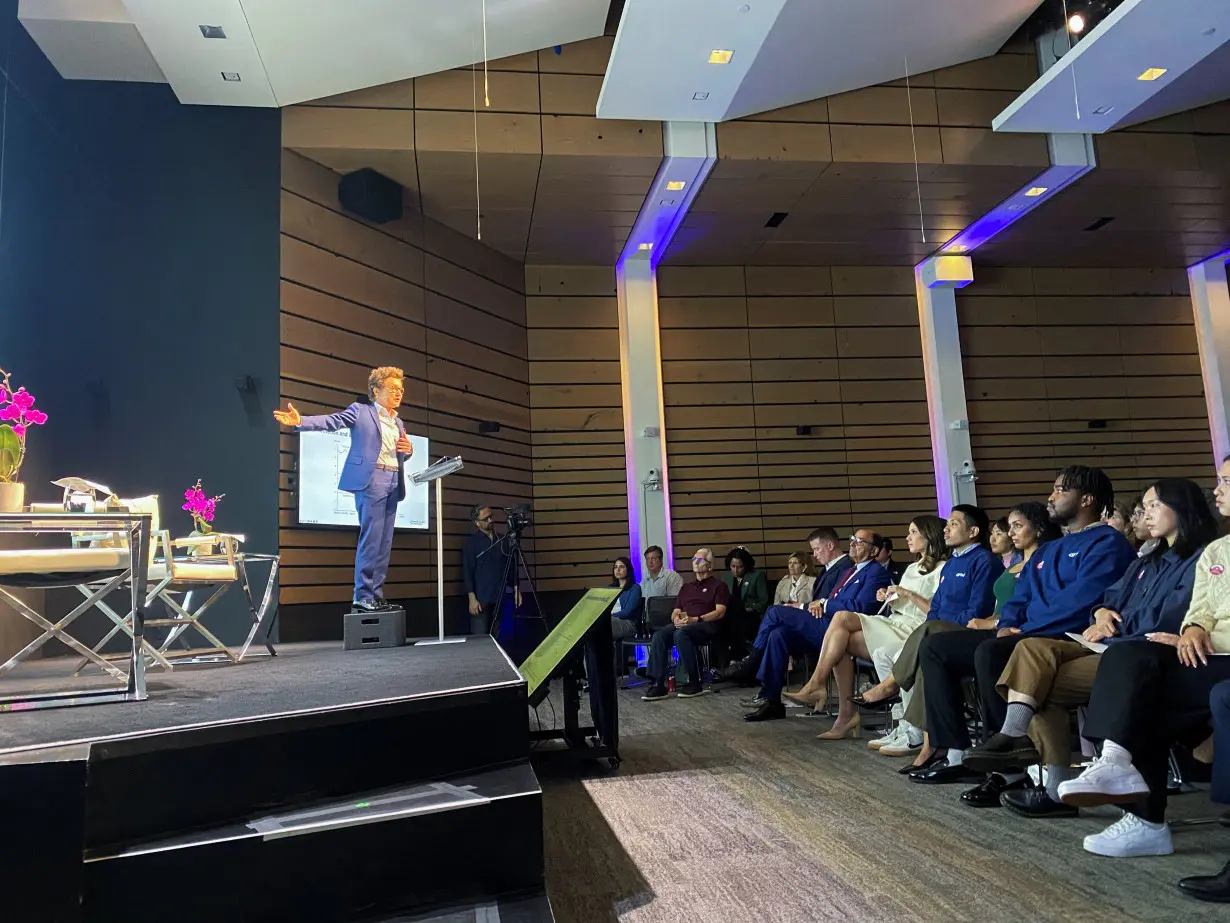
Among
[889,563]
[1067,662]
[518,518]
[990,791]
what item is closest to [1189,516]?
[1067,662]

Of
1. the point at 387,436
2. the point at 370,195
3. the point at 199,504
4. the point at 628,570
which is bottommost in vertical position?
the point at 628,570

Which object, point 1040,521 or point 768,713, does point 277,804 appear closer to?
point 1040,521

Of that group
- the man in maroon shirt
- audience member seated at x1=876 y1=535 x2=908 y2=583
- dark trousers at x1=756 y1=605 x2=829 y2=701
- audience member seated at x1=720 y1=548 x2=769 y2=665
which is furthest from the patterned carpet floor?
audience member seated at x1=720 y1=548 x2=769 y2=665

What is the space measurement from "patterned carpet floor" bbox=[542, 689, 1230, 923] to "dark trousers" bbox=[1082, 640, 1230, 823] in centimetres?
21

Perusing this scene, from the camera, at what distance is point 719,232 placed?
27.7 ft

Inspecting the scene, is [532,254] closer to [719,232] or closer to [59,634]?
[719,232]

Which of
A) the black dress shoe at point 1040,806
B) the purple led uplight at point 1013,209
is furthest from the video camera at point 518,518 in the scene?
the purple led uplight at point 1013,209

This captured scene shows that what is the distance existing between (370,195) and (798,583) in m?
4.58

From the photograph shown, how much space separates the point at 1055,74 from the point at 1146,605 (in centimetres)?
512

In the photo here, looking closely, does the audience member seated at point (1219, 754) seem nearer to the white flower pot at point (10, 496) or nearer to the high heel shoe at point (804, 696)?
the high heel shoe at point (804, 696)

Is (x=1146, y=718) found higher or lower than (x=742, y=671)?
higher

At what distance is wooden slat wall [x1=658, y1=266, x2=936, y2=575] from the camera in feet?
29.8

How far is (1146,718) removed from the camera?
226 cm

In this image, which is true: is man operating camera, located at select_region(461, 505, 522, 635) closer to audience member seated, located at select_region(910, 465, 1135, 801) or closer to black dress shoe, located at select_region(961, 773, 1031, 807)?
audience member seated, located at select_region(910, 465, 1135, 801)
